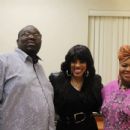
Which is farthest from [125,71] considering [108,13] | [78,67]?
[108,13]

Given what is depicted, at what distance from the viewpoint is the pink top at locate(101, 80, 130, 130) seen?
2.29m

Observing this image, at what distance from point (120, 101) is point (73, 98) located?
45cm

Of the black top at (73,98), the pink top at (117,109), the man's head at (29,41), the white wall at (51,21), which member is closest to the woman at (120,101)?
the pink top at (117,109)

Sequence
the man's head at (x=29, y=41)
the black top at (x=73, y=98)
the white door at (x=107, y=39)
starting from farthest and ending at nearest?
the white door at (x=107, y=39)
the black top at (x=73, y=98)
the man's head at (x=29, y=41)

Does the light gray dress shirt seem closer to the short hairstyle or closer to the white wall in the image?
the short hairstyle

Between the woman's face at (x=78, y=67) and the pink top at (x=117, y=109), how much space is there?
0.29 metres

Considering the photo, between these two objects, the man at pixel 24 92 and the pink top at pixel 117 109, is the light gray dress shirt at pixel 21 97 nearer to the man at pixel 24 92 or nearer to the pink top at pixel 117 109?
the man at pixel 24 92

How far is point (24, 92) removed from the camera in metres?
2.31

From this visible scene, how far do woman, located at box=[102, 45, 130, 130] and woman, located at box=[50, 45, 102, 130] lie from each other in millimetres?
245

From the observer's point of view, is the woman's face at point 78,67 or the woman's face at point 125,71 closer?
the woman's face at point 125,71

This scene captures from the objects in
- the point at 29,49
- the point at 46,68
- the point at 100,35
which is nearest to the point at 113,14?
the point at 100,35

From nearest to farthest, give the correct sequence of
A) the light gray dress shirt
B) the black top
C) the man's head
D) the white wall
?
the light gray dress shirt < the man's head < the black top < the white wall

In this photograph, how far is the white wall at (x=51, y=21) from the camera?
4.13 metres

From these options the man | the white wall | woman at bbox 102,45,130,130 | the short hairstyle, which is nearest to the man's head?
the man
